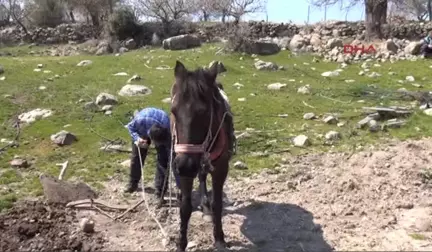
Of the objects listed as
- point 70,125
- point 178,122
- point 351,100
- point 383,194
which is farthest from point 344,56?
point 178,122

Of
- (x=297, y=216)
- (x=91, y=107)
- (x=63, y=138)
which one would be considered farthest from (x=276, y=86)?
(x=297, y=216)

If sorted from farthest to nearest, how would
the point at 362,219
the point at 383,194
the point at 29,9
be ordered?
the point at 29,9 < the point at 383,194 < the point at 362,219

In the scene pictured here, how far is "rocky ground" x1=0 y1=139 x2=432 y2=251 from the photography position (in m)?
5.72

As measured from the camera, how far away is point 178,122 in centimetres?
472

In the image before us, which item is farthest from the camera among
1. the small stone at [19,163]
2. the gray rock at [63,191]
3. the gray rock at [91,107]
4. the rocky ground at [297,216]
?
the gray rock at [91,107]

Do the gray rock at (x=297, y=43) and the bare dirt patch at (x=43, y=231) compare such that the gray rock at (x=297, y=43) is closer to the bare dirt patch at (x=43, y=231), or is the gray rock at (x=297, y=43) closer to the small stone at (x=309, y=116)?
the small stone at (x=309, y=116)

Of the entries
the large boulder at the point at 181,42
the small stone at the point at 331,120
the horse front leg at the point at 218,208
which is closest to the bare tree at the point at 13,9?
the large boulder at the point at 181,42

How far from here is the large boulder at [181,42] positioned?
22.2 metres

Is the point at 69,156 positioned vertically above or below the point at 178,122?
below

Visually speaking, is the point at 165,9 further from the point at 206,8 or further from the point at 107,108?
the point at 107,108

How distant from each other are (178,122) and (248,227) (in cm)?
207

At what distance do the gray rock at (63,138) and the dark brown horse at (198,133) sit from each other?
5030 millimetres

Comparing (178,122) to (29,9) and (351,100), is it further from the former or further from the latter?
(29,9)

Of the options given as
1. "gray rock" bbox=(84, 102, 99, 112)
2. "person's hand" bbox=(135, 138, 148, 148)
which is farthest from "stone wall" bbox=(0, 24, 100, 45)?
"person's hand" bbox=(135, 138, 148, 148)
